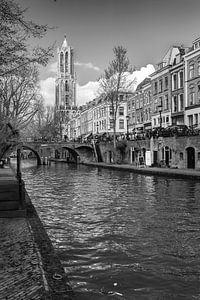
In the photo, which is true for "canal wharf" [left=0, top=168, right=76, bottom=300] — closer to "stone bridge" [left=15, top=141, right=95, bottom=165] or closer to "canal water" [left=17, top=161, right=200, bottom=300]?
"canal water" [left=17, top=161, right=200, bottom=300]

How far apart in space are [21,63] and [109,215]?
756 cm

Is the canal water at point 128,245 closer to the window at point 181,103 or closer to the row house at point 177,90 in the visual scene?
the window at point 181,103

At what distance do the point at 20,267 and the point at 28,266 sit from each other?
0.45 feet

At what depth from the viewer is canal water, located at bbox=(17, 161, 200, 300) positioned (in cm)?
644

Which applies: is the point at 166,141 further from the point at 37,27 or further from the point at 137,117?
the point at 37,27

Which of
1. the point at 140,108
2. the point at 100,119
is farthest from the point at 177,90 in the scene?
the point at 100,119

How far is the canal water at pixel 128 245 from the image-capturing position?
6.44 metres

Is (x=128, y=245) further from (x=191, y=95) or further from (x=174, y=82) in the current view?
(x=174, y=82)

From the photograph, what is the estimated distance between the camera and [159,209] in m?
14.5

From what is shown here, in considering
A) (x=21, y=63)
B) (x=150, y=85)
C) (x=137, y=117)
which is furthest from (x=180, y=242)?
(x=137, y=117)

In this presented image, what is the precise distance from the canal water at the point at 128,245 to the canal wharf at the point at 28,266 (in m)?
0.70

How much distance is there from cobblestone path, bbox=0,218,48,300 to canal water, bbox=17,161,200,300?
101cm

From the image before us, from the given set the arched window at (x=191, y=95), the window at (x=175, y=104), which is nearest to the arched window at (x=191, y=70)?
the arched window at (x=191, y=95)

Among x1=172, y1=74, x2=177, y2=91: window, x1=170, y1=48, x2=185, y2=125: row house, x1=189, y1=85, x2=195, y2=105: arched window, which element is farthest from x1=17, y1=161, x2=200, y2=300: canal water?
x1=172, y1=74, x2=177, y2=91: window
